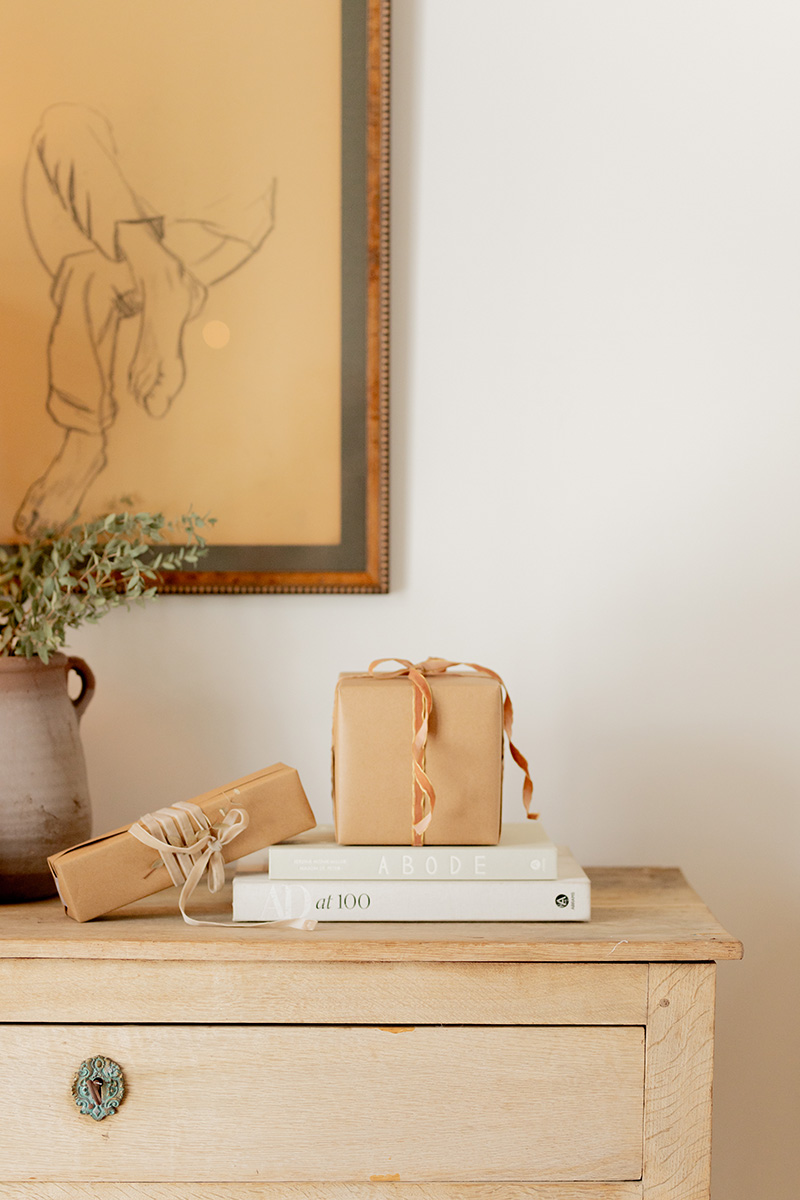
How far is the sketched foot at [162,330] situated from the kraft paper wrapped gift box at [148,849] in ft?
1.78

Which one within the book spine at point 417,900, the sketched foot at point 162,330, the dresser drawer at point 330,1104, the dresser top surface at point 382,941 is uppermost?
the sketched foot at point 162,330

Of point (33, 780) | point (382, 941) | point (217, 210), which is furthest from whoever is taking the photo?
point (217, 210)

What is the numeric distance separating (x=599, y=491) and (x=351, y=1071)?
0.75 meters

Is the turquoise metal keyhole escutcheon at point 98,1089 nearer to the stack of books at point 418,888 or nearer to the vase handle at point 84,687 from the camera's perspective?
the stack of books at point 418,888

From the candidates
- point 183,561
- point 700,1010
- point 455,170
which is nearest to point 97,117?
point 455,170

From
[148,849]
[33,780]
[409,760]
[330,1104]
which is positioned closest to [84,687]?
[33,780]

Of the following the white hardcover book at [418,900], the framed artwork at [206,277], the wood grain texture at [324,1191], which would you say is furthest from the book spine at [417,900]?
the framed artwork at [206,277]

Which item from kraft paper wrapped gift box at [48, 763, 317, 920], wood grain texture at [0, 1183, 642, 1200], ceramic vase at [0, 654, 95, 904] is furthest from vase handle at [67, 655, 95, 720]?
wood grain texture at [0, 1183, 642, 1200]

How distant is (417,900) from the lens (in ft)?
2.77

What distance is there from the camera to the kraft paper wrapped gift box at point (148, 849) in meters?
0.84

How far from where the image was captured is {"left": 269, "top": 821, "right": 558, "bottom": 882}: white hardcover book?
85 centimetres

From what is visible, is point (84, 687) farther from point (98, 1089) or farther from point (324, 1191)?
point (324, 1191)

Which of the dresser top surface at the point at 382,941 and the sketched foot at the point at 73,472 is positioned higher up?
the sketched foot at the point at 73,472

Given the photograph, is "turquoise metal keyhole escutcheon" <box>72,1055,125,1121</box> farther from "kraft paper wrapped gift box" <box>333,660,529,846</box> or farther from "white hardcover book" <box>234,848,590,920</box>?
"kraft paper wrapped gift box" <box>333,660,529,846</box>
